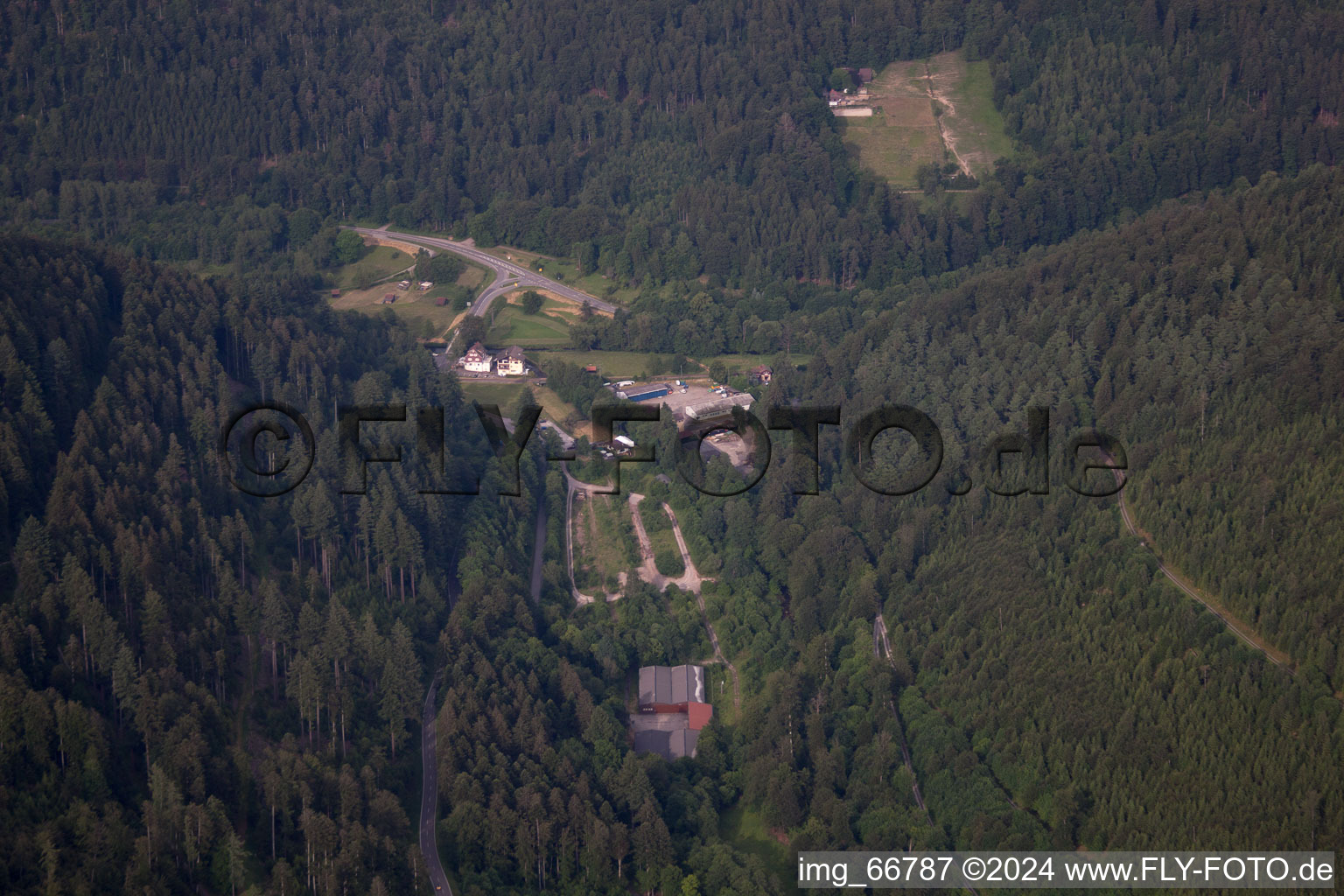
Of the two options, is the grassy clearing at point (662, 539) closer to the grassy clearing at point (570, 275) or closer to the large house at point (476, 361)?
the large house at point (476, 361)

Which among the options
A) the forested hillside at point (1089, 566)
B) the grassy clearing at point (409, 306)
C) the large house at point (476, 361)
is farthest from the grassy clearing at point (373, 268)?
the forested hillside at point (1089, 566)

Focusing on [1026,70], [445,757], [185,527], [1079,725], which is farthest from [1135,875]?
[1026,70]

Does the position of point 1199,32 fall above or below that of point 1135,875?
above

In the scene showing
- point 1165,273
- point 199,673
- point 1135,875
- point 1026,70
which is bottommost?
point 1135,875

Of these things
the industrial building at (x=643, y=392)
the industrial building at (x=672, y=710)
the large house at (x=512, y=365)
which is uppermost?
the large house at (x=512, y=365)

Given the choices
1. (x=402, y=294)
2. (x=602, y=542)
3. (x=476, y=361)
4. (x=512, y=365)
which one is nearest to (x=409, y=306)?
(x=402, y=294)

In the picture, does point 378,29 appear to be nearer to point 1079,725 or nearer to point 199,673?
point 199,673

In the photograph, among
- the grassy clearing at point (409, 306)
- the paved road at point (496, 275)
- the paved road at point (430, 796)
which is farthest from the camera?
the paved road at point (496, 275)
